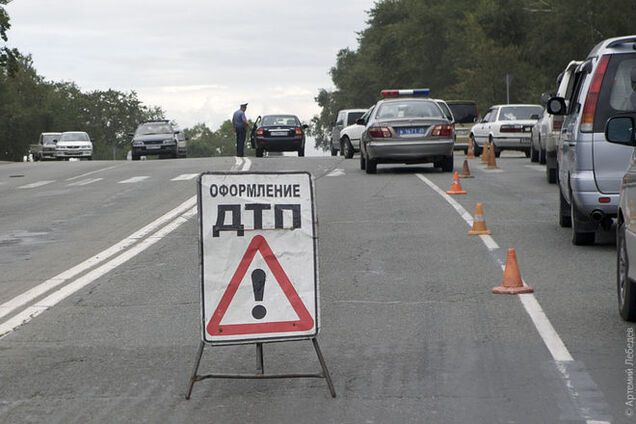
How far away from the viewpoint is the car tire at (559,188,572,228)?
1602 centimetres

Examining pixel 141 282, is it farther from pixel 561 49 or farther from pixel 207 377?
pixel 561 49

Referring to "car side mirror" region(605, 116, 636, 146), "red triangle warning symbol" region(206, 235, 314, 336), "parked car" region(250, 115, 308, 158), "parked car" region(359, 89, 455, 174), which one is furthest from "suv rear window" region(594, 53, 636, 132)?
"parked car" region(250, 115, 308, 158)

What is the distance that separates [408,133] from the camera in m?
27.2

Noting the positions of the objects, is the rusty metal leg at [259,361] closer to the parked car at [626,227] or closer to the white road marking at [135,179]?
the parked car at [626,227]

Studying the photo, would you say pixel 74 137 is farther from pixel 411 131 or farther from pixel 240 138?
pixel 411 131

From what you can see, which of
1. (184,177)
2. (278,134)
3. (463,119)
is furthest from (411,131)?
(463,119)

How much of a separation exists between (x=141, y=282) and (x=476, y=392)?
559 centimetres

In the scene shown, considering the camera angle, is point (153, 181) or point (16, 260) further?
point (153, 181)

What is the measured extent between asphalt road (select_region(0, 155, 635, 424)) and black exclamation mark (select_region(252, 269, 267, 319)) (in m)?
0.42

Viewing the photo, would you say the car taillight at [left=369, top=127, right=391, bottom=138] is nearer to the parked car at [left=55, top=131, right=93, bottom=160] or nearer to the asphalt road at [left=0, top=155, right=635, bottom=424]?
the asphalt road at [left=0, top=155, right=635, bottom=424]

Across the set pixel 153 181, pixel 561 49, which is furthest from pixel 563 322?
pixel 561 49

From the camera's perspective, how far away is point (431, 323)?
9562 mm

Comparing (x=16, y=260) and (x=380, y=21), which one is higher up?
(x=380, y=21)

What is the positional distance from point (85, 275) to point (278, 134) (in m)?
33.9
